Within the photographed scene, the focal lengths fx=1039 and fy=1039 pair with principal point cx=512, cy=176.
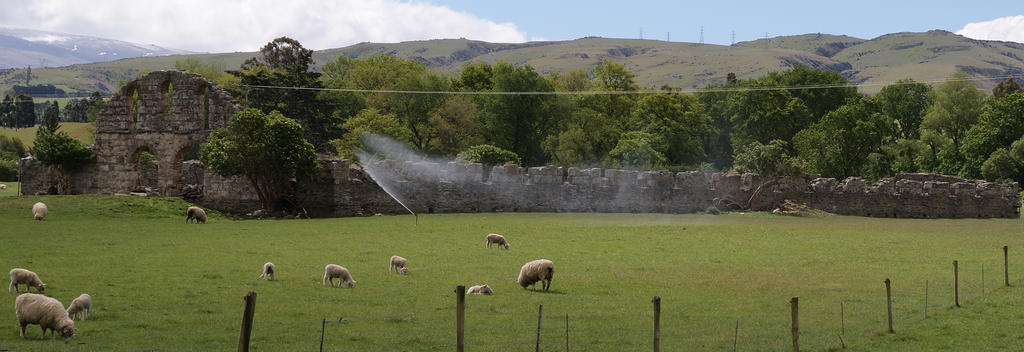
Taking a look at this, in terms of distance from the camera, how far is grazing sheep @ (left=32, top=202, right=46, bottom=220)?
37.7 metres

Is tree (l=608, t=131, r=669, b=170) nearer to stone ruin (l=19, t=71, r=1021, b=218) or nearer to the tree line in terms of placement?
the tree line

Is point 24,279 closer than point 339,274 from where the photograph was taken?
Yes

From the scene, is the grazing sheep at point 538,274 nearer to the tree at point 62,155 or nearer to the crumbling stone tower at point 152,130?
the crumbling stone tower at point 152,130

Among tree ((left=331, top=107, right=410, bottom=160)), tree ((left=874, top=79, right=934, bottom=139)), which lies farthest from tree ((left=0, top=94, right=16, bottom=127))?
tree ((left=874, top=79, right=934, bottom=139))

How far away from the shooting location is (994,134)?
77938 millimetres

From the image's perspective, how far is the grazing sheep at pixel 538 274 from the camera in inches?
850

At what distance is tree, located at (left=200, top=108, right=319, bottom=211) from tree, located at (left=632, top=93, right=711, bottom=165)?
4344 centimetres

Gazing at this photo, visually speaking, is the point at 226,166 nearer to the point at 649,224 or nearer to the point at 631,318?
the point at 649,224

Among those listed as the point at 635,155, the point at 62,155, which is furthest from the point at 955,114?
the point at 62,155

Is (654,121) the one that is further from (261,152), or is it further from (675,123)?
(261,152)

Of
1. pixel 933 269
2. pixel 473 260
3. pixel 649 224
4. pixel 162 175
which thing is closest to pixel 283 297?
pixel 473 260

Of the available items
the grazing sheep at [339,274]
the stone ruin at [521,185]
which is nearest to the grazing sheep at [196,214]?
the stone ruin at [521,185]

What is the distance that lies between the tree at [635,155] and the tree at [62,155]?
36.2 meters

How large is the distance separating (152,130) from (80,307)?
122ft
